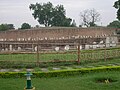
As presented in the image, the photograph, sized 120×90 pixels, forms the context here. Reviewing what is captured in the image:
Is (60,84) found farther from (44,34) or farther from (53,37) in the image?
(53,37)

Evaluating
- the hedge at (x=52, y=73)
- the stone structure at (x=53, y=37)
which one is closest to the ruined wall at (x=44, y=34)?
the stone structure at (x=53, y=37)

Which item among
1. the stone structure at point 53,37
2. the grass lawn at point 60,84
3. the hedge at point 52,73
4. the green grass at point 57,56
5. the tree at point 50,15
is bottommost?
the grass lawn at point 60,84

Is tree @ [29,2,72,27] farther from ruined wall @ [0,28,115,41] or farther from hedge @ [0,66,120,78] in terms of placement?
hedge @ [0,66,120,78]

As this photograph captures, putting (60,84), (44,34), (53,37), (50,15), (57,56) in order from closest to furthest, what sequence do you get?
1. (60,84)
2. (57,56)
3. (44,34)
4. (53,37)
5. (50,15)

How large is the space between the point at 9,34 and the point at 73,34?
671 cm

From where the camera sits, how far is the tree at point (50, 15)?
52.3m

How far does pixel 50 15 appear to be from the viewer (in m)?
54.0

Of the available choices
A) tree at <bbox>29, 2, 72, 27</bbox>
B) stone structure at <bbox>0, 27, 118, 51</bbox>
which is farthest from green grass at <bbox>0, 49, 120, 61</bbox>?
tree at <bbox>29, 2, 72, 27</bbox>

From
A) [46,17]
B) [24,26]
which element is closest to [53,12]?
[46,17]

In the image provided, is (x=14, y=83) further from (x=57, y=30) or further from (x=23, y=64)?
(x=57, y=30)

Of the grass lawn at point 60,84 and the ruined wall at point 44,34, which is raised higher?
the ruined wall at point 44,34

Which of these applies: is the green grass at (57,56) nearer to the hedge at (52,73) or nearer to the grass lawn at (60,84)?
the hedge at (52,73)

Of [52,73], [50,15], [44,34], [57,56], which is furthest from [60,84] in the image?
Result: [50,15]

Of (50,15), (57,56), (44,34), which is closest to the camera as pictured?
(57,56)
